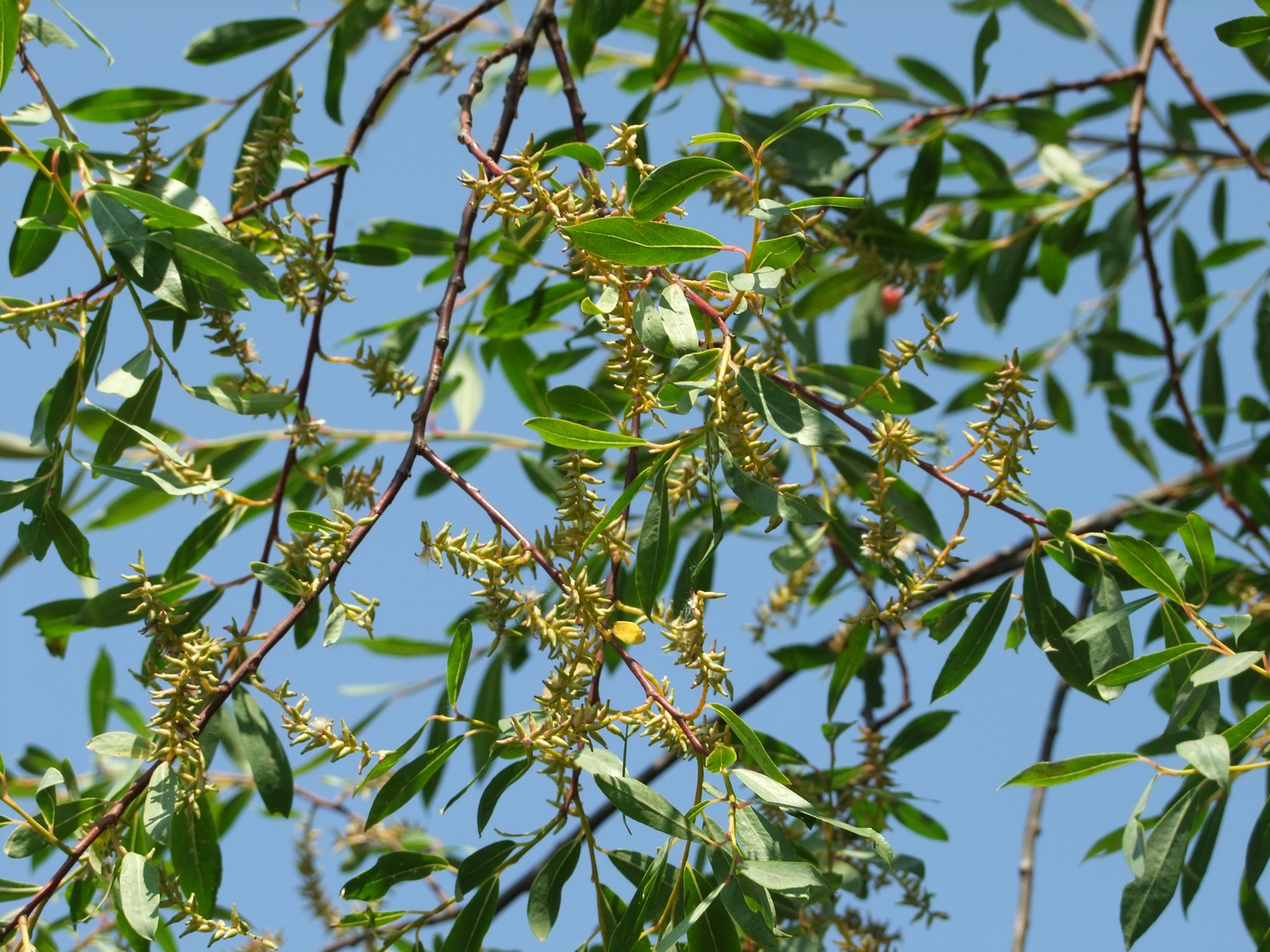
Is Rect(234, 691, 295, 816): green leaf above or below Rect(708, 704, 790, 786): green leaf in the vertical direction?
above

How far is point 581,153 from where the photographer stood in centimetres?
65

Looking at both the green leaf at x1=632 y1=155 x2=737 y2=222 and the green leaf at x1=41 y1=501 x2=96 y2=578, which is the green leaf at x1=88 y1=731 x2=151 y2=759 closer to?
the green leaf at x1=41 y1=501 x2=96 y2=578

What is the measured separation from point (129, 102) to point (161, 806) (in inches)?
28.6

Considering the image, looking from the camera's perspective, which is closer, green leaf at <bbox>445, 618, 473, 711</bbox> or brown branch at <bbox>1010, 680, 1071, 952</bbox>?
green leaf at <bbox>445, 618, 473, 711</bbox>

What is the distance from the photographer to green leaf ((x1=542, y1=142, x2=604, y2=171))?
643 millimetres

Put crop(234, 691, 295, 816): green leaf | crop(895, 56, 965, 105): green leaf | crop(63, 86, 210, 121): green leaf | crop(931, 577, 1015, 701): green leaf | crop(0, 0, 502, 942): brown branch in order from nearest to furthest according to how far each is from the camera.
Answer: crop(0, 0, 502, 942): brown branch → crop(931, 577, 1015, 701): green leaf → crop(234, 691, 295, 816): green leaf → crop(63, 86, 210, 121): green leaf → crop(895, 56, 965, 105): green leaf

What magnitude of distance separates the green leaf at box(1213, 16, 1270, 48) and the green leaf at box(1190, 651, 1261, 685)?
423mm

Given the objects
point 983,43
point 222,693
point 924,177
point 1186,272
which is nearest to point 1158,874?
point 222,693

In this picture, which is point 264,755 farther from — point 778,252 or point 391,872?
point 778,252

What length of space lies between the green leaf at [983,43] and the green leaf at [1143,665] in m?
Answer: 0.79

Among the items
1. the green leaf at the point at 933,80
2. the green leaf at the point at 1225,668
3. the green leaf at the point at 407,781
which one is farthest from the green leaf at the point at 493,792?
the green leaf at the point at 933,80

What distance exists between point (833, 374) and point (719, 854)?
1.74ft

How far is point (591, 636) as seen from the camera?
2.07 feet

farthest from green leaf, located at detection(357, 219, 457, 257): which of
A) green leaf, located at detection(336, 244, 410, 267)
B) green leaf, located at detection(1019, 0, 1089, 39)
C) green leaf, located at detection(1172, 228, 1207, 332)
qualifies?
green leaf, located at detection(1172, 228, 1207, 332)
